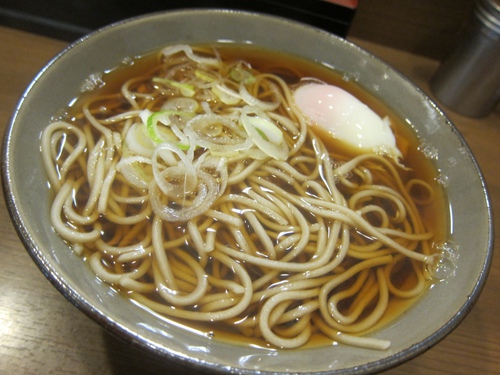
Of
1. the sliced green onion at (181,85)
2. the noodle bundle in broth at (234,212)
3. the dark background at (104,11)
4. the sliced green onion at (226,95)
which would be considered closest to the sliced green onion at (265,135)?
the noodle bundle in broth at (234,212)

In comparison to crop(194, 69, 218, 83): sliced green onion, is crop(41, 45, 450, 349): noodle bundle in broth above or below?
below

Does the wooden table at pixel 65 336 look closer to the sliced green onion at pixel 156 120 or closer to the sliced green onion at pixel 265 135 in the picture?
the sliced green onion at pixel 156 120

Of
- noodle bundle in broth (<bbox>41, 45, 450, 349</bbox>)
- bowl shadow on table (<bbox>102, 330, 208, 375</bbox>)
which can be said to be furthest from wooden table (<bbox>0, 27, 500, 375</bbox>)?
noodle bundle in broth (<bbox>41, 45, 450, 349</bbox>)

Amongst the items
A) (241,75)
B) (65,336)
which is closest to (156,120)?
(241,75)

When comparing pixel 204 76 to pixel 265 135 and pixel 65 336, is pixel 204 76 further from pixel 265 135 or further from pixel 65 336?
pixel 65 336

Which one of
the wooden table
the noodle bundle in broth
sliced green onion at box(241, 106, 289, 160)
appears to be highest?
sliced green onion at box(241, 106, 289, 160)

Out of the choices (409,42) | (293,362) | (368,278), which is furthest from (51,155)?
(409,42)

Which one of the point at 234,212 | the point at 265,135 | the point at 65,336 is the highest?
the point at 265,135

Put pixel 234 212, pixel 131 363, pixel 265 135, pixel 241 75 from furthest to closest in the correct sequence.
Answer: pixel 241 75, pixel 265 135, pixel 234 212, pixel 131 363

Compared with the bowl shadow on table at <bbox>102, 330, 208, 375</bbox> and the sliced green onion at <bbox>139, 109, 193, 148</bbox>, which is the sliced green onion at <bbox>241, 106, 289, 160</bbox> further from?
the bowl shadow on table at <bbox>102, 330, 208, 375</bbox>
